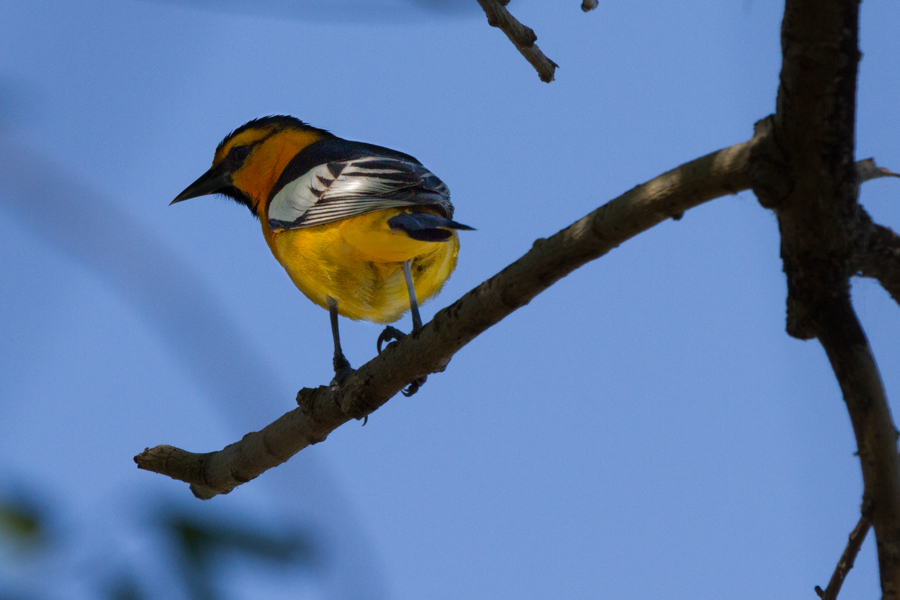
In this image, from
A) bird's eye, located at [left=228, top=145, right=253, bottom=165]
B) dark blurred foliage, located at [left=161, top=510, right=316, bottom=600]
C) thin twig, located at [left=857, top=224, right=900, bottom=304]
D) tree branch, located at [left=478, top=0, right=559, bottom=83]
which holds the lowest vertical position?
dark blurred foliage, located at [left=161, top=510, right=316, bottom=600]

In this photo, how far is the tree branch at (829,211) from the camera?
223 centimetres

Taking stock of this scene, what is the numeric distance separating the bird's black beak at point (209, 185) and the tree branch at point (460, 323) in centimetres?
284

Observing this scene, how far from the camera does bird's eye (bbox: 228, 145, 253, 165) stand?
6871 mm

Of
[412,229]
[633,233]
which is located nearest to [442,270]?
[412,229]

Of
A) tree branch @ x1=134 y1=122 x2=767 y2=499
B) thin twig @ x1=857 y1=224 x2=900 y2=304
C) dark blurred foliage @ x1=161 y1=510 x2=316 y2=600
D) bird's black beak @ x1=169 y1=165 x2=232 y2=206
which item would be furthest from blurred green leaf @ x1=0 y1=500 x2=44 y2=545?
bird's black beak @ x1=169 y1=165 x2=232 y2=206

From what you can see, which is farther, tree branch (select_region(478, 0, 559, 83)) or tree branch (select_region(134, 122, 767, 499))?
tree branch (select_region(478, 0, 559, 83))

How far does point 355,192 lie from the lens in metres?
4.99

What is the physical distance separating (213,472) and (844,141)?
326cm

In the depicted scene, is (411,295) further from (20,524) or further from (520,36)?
(20,524)

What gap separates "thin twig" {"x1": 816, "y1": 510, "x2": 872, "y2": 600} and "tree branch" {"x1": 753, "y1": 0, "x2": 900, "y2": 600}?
Answer: 55mm

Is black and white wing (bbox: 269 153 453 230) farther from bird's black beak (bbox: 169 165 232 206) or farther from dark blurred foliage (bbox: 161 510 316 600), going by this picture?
dark blurred foliage (bbox: 161 510 316 600)

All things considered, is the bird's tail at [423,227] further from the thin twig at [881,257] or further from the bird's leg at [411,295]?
the thin twig at [881,257]

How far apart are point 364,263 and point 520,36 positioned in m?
1.71

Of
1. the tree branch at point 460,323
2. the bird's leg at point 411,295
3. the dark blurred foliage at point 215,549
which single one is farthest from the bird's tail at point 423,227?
the dark blurred foliage at point 215,549
